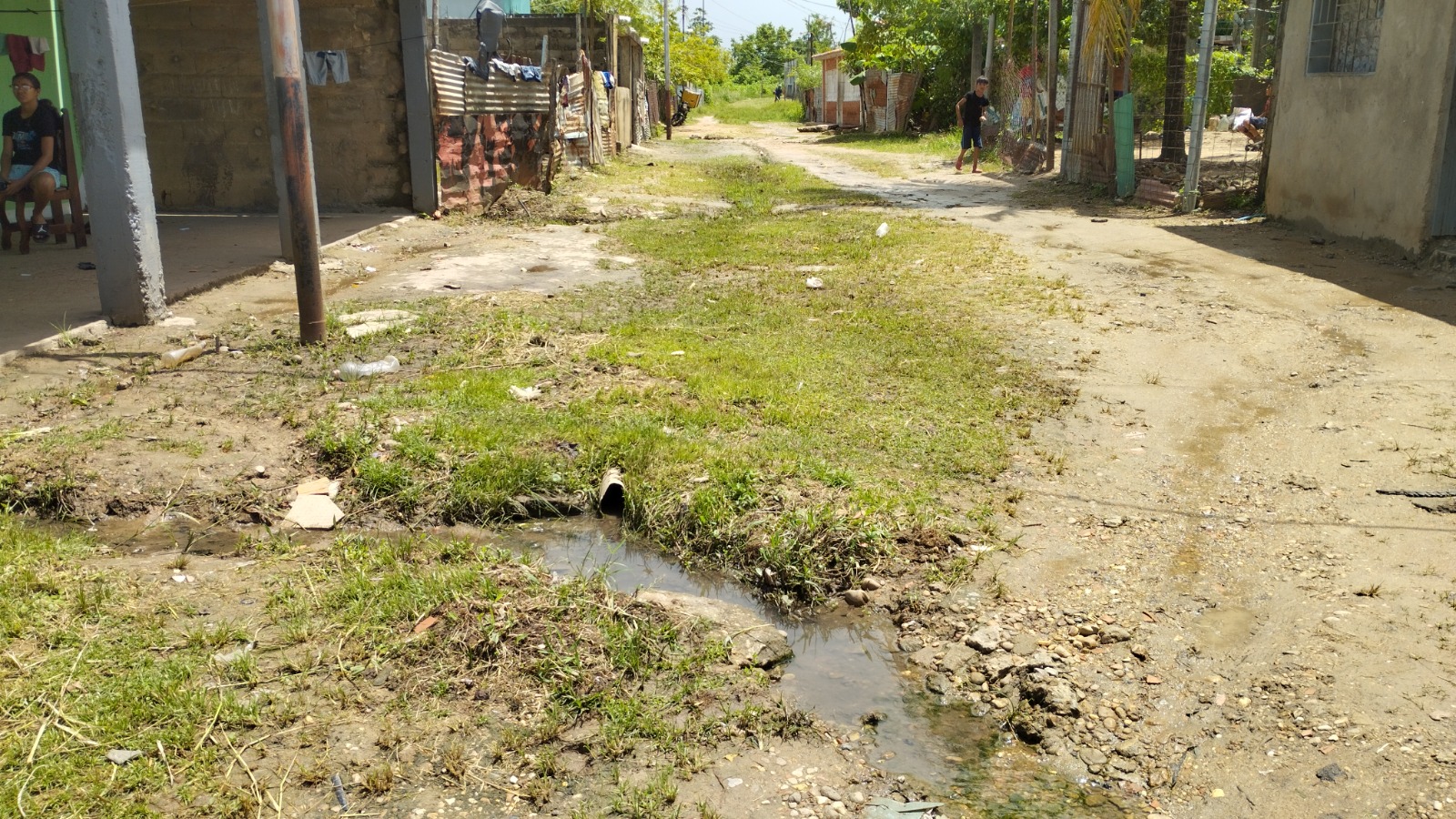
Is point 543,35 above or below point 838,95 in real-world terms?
above

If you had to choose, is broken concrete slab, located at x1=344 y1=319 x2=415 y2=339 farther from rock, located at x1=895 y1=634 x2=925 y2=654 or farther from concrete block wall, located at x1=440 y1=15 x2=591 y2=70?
concrete block wall, located at x1=440 y1=15 x2=591 y2=70

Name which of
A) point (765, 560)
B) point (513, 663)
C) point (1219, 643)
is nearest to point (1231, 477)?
point (1219, 643)

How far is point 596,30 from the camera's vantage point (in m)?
22.9

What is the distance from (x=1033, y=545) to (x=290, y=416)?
3527mm

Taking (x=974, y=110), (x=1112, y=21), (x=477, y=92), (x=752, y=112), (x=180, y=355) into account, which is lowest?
(x=180, y=355)

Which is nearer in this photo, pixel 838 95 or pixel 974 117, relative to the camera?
pixel 974 117

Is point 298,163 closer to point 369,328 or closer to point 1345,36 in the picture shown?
point 369,328

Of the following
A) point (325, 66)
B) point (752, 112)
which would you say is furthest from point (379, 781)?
point (752, 112)

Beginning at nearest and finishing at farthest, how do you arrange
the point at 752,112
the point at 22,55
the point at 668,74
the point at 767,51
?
the point at 22,55, the point at 668,74, the point at 752,112, the point at 767,51

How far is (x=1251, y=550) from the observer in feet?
13.4

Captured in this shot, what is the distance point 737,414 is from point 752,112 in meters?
50.9

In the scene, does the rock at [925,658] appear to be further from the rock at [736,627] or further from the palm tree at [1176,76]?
the palm tree at [1176,76]

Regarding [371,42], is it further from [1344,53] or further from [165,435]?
[1344,53]

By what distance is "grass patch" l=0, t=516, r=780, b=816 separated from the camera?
2.80 meters
